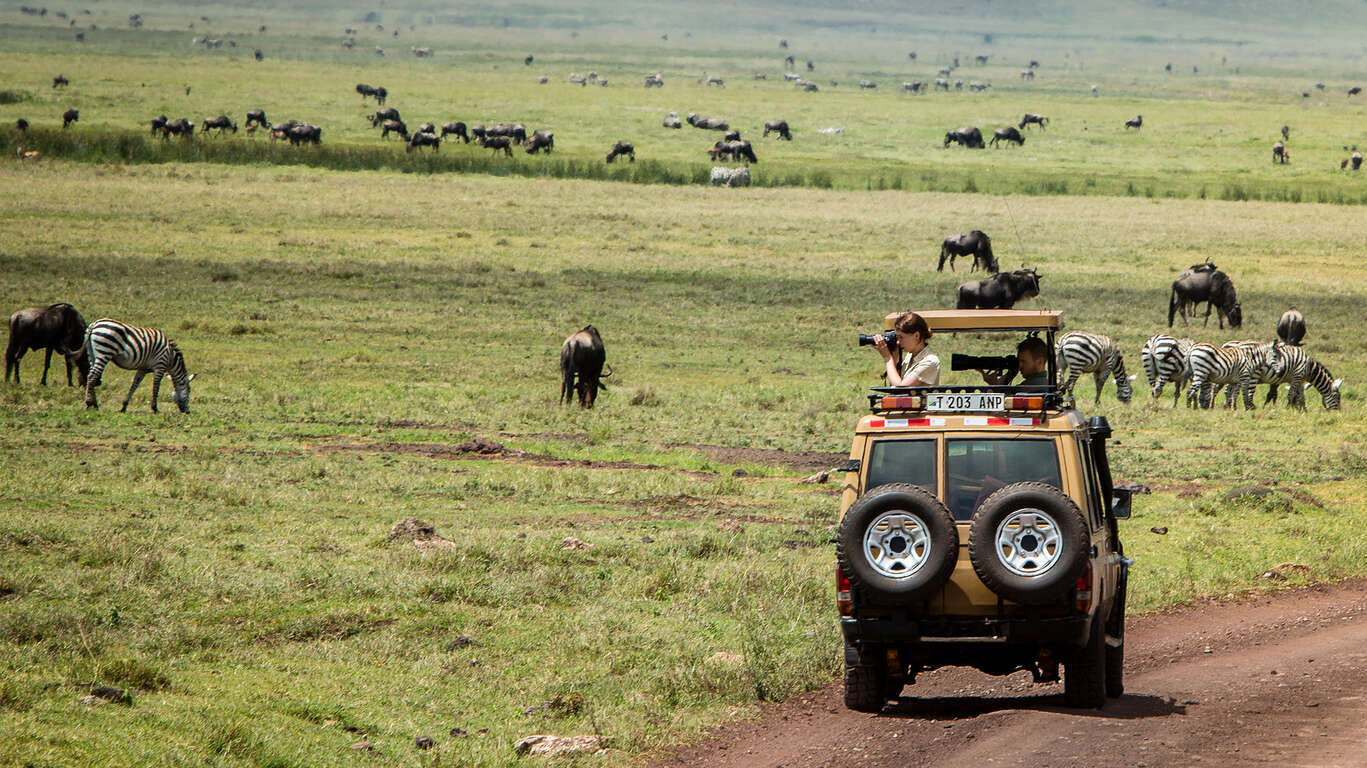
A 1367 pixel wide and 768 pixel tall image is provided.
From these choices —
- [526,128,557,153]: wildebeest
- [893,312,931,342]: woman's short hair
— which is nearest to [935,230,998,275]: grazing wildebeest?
[893,312,931,342]: woman's short hair

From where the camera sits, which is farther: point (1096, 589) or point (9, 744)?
point (1096, 589)

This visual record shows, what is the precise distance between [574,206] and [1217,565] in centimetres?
4357

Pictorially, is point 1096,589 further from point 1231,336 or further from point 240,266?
point 240,266

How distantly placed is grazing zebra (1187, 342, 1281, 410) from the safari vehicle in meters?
17.3

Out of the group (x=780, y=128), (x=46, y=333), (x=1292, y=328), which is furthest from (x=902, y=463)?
(x=780, y=128)

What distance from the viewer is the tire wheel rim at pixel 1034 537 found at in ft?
26.9

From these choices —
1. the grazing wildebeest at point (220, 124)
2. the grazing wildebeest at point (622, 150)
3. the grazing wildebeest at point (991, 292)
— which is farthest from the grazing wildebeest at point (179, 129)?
the grazing wildebeest at point (991, 292)

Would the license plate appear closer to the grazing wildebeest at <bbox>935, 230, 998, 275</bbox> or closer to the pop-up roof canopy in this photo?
the pop-up roof canopy

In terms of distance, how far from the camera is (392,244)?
4469 centimetres

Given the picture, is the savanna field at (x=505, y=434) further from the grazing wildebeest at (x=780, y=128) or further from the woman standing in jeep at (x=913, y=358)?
the grazing wildebeest at (x=780, y=128)

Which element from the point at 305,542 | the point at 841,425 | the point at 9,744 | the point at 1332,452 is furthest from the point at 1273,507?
the point at 9,744

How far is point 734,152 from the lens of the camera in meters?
80.8

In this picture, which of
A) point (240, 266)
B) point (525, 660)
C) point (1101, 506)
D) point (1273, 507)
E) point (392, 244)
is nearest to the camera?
point (1101, 506)

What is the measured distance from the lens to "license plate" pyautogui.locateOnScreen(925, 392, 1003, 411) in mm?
8867
